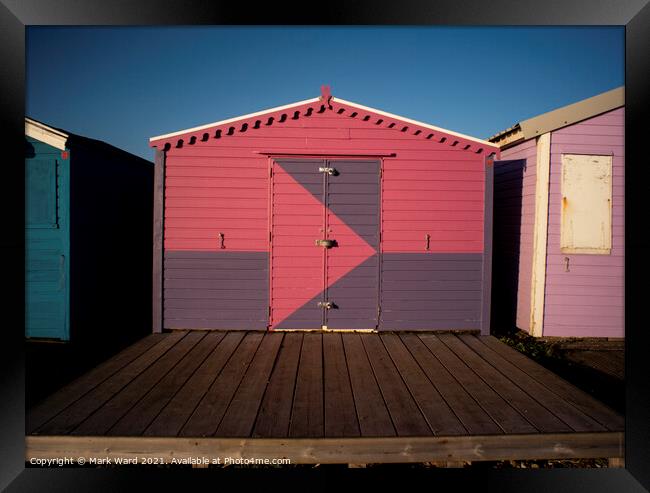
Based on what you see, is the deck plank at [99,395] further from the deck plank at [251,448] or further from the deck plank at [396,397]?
the deck plank at [396,397]

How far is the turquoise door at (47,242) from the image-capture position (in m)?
5.89

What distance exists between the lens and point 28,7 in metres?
2.29

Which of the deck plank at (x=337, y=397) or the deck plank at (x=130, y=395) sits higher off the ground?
the deck plank at (x=337, y=397)

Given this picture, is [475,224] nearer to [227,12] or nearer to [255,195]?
[255,195]

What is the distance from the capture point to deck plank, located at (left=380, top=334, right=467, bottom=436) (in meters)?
3.13

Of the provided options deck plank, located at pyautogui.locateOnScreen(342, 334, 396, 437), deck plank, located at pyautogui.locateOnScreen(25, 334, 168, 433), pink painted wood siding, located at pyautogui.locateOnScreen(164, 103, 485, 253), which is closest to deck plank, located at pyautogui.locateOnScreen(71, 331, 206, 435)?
deck plank, located at pyautogui.locateOnScreen(25, 334, 168, 433)

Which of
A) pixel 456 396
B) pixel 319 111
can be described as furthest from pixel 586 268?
pixel 319 111

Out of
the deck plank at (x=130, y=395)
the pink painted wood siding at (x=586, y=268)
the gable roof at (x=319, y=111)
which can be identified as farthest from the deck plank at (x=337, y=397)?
the pink painted wood siding at (x=586, y=268)

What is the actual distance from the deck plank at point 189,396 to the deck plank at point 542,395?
10.7 ft

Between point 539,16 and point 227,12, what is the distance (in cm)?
187

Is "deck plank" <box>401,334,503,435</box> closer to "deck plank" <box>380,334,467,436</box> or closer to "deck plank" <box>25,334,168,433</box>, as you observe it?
"deck plank" <box>380,334,467,436</box>

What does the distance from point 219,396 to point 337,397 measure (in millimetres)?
1141

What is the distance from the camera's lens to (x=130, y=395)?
12.1ft

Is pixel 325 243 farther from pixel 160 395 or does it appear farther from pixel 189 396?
pixel 160 395
